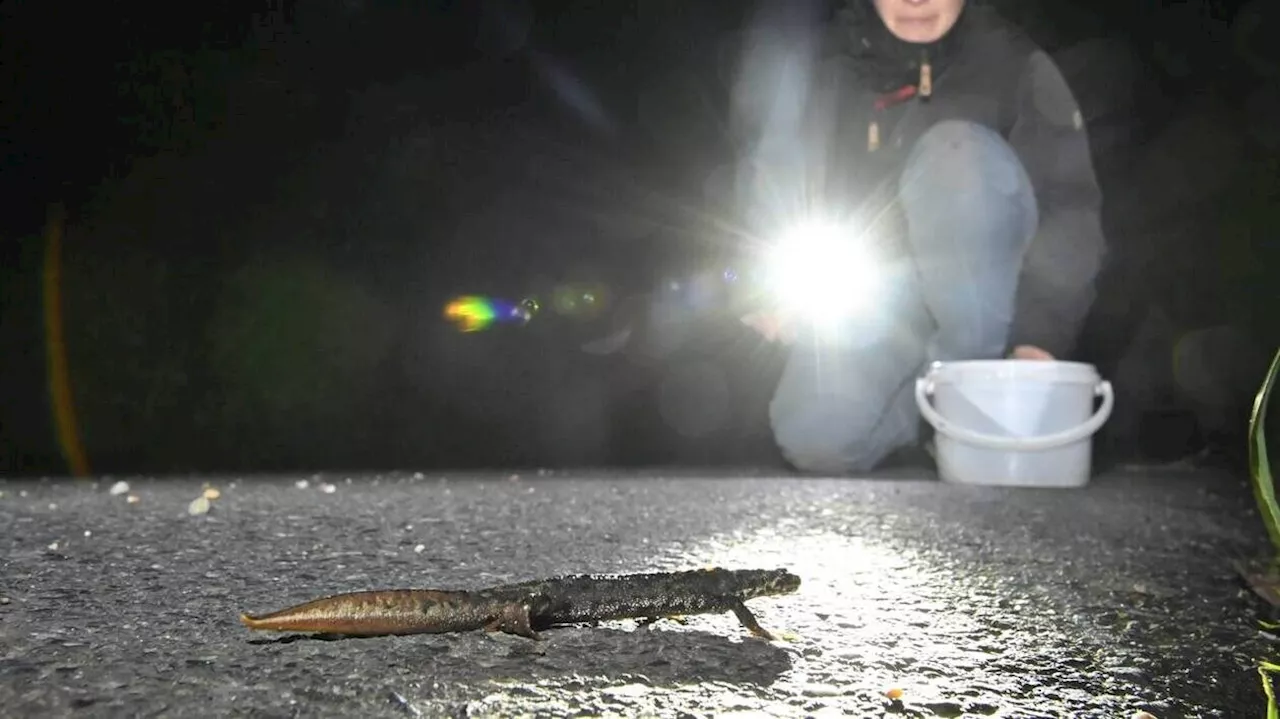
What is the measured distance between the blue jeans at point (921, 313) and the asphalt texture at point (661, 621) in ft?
4.53

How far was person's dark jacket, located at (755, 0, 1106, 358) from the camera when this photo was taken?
17.5 feet

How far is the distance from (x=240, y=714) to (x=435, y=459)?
4178mm

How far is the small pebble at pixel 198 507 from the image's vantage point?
326 cm

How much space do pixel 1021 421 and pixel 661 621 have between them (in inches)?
124

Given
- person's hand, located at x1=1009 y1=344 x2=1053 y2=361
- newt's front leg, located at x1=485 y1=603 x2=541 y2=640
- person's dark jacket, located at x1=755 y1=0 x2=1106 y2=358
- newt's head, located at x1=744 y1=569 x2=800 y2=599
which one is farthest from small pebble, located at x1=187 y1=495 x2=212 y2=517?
person's hand, located at x1=1009 y1=344 x2=1053 y2=361

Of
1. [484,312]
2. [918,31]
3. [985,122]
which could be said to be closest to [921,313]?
[985,122]

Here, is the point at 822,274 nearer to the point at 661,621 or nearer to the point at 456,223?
the point at 456,223

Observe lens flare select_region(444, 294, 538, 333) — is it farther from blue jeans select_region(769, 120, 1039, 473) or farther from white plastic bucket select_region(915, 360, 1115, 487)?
white plastic bucket select_region(915, 360, 1115, 487)

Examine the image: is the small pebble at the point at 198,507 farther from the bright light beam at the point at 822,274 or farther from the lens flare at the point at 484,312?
the bright light beam at the point at 822,274

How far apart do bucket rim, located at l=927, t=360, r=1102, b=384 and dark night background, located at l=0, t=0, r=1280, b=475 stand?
1731 millimetres

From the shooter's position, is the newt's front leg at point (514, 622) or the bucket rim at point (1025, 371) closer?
the newt's front leg at point (514, 622)

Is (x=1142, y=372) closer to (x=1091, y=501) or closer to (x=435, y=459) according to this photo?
(x=1091, y=501)

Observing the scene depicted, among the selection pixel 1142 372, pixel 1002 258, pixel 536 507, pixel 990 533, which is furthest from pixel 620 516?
pixel 1142 372

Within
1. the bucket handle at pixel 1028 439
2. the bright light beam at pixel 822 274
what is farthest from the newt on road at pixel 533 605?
the bright light beam at pixel 822 274
